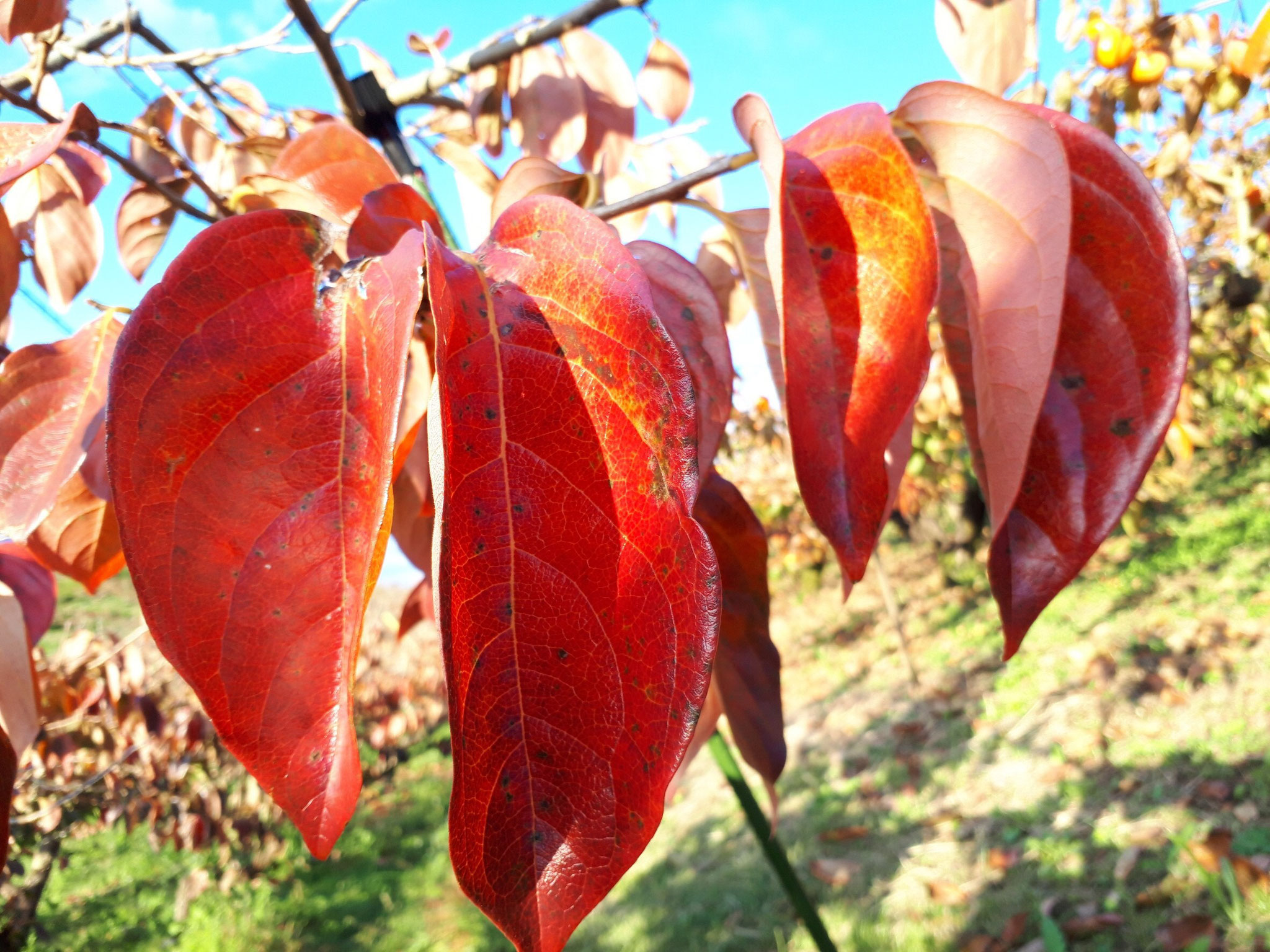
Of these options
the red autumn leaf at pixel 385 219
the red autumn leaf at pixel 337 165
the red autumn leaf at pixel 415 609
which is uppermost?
the red autumn leaf at pixel 337 165

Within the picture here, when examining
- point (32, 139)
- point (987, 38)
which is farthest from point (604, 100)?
point (32, 139)

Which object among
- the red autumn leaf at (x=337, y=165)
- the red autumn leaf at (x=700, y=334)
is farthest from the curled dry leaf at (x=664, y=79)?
the red autumn leaf at (x=700, y=334)

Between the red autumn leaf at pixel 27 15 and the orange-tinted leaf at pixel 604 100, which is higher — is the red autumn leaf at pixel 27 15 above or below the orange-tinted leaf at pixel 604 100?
above

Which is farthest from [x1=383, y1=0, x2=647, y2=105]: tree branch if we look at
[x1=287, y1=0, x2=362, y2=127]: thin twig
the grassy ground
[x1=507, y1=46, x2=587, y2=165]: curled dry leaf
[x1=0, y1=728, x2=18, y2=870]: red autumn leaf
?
the grassy ground

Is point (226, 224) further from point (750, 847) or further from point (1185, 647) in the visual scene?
point (1185, 647)

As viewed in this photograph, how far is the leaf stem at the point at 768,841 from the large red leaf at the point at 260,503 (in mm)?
540

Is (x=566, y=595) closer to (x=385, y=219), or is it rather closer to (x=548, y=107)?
(x=385, y=219)

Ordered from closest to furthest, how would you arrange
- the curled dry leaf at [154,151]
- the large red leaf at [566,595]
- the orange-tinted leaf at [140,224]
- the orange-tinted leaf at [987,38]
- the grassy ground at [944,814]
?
1. the large red leaf at [566,595]
2. the orange-tinted leaf at [987,38]
3. the orange-tinted leaf at [140,224]
4. the curled dry leaf at [154,151]
5. the grassy ground at [944,814]

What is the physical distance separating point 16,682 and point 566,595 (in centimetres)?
37

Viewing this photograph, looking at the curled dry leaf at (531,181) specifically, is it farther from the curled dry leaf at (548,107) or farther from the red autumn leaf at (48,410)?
the curled dry leaf at (548,107)

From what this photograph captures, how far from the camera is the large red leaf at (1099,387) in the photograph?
312 millimetres

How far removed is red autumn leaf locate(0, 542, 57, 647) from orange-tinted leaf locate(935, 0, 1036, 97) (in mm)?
755

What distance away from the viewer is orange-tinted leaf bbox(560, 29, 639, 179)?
0.94 meters

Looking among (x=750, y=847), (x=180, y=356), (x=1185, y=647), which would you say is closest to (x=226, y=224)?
(x=180, y=356)
